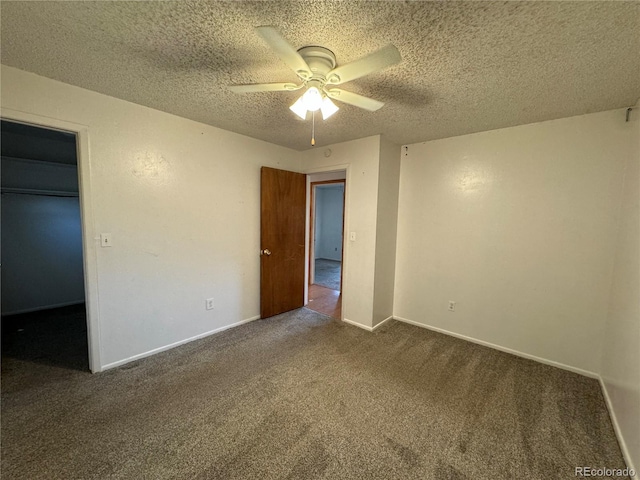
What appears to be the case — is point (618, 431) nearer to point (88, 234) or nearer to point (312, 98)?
point (312, 98)

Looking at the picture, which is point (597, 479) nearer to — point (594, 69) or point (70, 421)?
point (594, 69)

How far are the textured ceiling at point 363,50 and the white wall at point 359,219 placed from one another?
2.58 feet

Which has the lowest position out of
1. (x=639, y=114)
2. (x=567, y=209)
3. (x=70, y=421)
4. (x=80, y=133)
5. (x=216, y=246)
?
(x=70, y=421)

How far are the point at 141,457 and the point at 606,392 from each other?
131 inches

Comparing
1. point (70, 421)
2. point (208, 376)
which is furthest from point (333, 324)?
point (70, 421)

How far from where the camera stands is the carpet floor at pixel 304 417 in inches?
54.9

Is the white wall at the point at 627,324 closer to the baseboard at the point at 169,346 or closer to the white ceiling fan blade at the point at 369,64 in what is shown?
the white ceiling fan blade at the point at 369,64

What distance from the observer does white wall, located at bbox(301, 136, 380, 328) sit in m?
3.00

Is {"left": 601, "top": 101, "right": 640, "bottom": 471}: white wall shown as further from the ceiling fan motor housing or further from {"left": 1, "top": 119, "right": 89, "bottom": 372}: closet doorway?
{"left": 1, "top": 119, "right": 89, "bottom": 372}: closet doorway

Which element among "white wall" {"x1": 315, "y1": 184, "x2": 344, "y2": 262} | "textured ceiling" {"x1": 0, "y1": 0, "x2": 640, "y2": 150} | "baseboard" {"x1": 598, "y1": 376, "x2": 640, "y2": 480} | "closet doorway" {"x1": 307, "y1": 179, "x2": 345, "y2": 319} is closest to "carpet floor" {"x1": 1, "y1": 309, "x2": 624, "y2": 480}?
"baseboard" {"x1": 598, "y1": 376, "x2": 640, "y2": 480}

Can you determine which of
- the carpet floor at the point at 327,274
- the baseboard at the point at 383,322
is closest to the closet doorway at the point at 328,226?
the carpet floor at the point at 327,274

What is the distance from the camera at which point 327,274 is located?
615cm

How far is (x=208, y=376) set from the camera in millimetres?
2160

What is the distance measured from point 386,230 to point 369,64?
218cm
